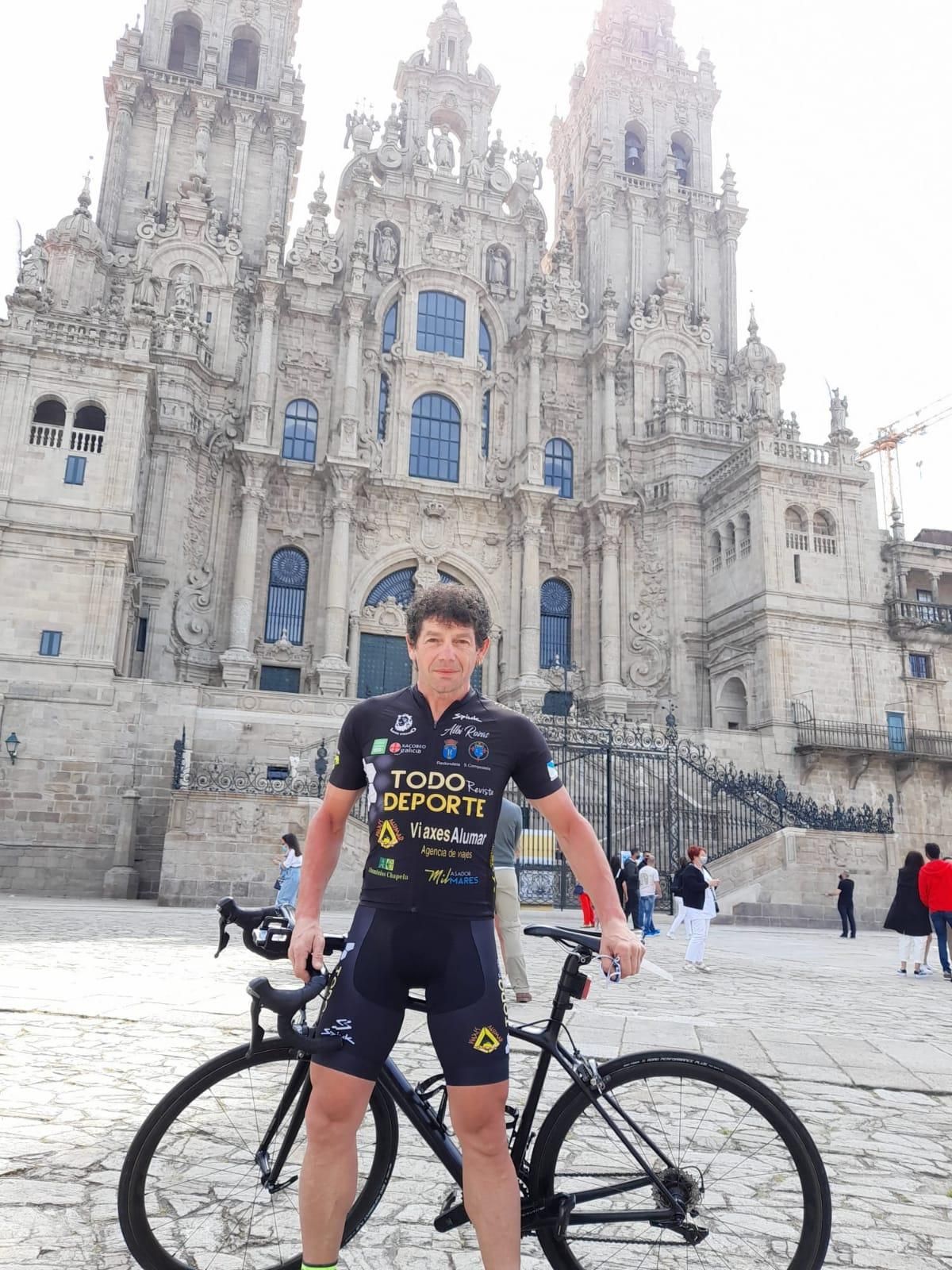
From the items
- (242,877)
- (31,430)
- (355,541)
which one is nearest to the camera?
(242,877)

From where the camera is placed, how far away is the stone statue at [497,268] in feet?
118

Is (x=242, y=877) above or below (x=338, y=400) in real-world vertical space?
below

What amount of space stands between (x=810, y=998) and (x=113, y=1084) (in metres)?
6.53

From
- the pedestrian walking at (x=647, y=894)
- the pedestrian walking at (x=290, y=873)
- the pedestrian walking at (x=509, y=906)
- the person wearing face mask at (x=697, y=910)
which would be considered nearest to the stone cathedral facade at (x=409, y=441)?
the pedestrian walking at (x=290, y=873)

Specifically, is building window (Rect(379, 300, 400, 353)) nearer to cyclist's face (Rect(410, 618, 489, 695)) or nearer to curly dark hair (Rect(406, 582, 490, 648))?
curly dark hair (Rect(406, 582, 490, 648))

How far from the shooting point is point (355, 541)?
104ft

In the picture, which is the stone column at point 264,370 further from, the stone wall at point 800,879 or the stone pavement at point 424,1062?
the stone pavement at point 424,1062

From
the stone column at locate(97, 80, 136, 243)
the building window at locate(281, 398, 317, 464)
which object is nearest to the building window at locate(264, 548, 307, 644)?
the building window at locate(281, 398, 317, 464)

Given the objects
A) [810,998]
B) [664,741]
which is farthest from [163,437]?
[810,998]

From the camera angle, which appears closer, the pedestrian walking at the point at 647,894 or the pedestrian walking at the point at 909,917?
the pedestrian walking at the point at 909,917

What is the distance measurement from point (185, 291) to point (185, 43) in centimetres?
1302

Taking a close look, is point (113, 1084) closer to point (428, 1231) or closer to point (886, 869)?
point (428, 1231)

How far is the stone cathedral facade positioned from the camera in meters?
24.5

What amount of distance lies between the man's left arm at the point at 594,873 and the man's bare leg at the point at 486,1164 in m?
0.52
